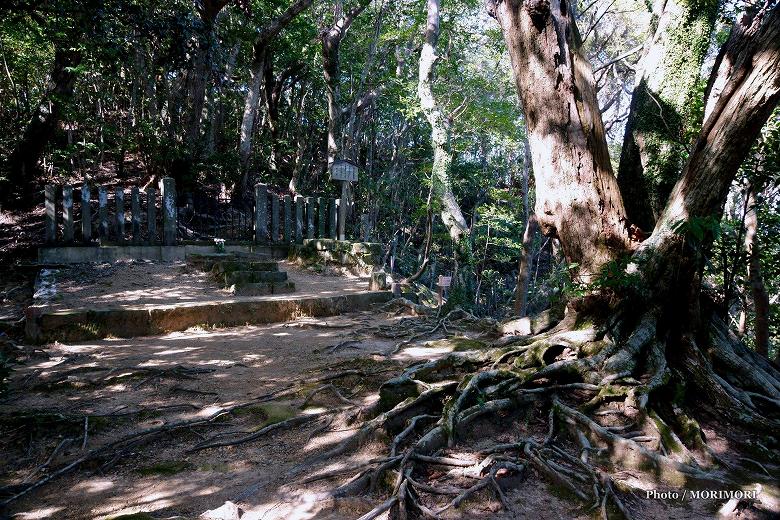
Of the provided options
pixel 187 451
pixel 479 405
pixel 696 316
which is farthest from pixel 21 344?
pixel 696 316

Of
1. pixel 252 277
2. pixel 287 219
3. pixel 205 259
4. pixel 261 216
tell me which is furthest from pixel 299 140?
pixel 252 277

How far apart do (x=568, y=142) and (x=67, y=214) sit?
8.48 meters

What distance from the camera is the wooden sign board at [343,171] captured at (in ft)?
34.1

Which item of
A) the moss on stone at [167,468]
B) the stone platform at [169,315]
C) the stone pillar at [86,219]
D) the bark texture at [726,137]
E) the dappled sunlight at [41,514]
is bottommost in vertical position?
the moss on stone at [167,468]

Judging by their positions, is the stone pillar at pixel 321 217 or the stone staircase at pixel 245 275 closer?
the stone staircase at pixel 245 275

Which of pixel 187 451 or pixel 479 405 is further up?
pixel 479 405

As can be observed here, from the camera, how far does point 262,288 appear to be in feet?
26.6

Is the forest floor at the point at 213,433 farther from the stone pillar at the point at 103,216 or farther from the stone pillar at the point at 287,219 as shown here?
the stone pillar at the point at 287,219

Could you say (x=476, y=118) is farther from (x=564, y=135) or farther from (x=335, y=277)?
(x=564, y=135)

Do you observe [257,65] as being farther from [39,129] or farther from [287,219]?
[39,129]

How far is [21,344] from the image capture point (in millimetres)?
5641

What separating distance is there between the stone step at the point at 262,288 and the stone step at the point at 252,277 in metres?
0.12

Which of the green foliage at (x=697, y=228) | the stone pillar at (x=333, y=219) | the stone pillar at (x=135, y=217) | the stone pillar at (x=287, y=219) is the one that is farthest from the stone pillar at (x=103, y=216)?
the green foliage at (x=697, y=228)

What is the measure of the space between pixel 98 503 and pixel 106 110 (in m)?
15.6
